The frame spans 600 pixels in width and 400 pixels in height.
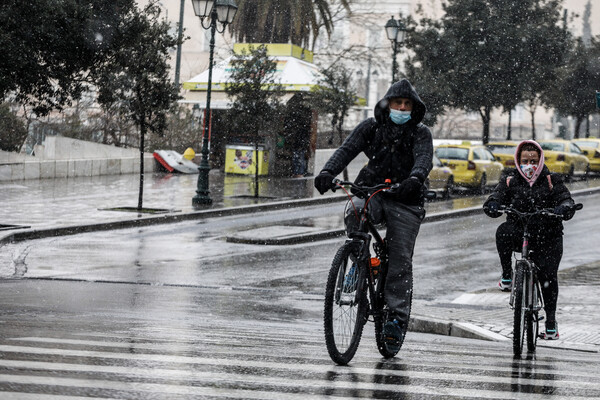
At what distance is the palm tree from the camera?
41.8 metres

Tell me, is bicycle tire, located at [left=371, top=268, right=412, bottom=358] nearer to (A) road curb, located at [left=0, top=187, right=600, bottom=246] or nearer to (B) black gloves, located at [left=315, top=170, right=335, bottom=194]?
(B) black gloves, located at [left=315, top=170, right=335, bottom=194]

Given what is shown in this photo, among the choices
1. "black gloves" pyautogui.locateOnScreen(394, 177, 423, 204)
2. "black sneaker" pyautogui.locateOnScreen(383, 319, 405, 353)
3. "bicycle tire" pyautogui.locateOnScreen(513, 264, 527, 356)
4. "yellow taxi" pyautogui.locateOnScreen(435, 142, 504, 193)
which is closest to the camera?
"black gloves" pyautogui.locateOnScreen(394, 177, 423, 204)

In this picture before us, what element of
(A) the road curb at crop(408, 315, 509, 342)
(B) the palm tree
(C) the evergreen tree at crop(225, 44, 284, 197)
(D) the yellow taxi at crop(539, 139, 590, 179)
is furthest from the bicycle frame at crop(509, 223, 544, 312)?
(B) the palm tree

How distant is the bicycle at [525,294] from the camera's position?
728 cm

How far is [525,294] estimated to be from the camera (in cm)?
751

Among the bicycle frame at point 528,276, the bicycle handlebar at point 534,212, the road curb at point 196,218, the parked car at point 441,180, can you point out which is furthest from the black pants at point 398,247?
the parked car at point 441,180

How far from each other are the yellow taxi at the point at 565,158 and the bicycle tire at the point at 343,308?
33.0m

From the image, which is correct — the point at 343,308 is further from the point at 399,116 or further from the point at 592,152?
the point at 592,152

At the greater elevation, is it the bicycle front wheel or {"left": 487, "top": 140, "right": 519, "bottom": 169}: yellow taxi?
{"left": 487, "top": 140, "right": 519, "bottom": 169}: yellow taxi

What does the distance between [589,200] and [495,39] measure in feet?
41.1

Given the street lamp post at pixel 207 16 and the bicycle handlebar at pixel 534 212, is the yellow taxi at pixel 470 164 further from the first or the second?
the bicycle handlebar at pixel 534 212

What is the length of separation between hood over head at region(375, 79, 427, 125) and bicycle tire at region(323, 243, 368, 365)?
37.7 inches

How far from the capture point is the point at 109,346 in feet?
20.7

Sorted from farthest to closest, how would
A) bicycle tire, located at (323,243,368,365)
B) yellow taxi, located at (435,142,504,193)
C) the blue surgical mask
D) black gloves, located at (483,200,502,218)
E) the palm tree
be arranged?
the palm tree < yellow taxi, located at (435,142,504,193) < black gloves, located at (483,200,502,218) < the blue surgical mask < bicycle tire, located at (323,243,368,365)
